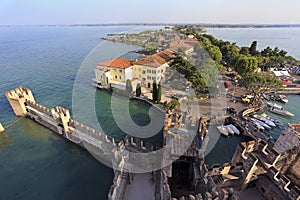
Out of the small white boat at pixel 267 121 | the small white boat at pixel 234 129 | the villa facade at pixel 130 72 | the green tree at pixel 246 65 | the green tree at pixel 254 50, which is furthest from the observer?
the green tree at pixel 254 50

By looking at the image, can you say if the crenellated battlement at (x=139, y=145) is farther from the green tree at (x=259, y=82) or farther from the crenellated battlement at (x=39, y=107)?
the green tree at (x=259, y=82)

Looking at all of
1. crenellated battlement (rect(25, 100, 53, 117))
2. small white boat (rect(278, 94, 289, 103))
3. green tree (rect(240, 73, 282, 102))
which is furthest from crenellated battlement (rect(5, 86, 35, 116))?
small white boat (rect(278, 94, 289, 103))

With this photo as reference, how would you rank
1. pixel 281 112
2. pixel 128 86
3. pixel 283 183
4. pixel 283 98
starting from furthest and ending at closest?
pixel 128 86 < pixel 283 98 < pixel 281 112 < pixel 283 183

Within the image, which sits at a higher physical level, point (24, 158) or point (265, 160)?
point (265, 160)

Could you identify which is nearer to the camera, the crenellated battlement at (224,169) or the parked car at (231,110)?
the crenellated battlement at (224,169)

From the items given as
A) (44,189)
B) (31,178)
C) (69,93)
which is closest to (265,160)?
(44,189)

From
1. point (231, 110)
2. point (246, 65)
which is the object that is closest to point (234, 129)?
point (231, 110)

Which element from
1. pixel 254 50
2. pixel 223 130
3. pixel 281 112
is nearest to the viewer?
pixel 223 130

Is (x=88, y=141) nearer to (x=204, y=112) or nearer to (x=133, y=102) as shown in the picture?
(x=133, y=102)

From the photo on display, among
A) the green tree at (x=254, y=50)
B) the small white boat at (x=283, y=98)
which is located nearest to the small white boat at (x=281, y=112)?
the small white boat at (x=283, y=98)

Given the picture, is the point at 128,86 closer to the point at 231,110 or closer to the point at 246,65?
the point at 231,110

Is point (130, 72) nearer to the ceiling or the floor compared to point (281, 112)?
nearer to the ceiling
